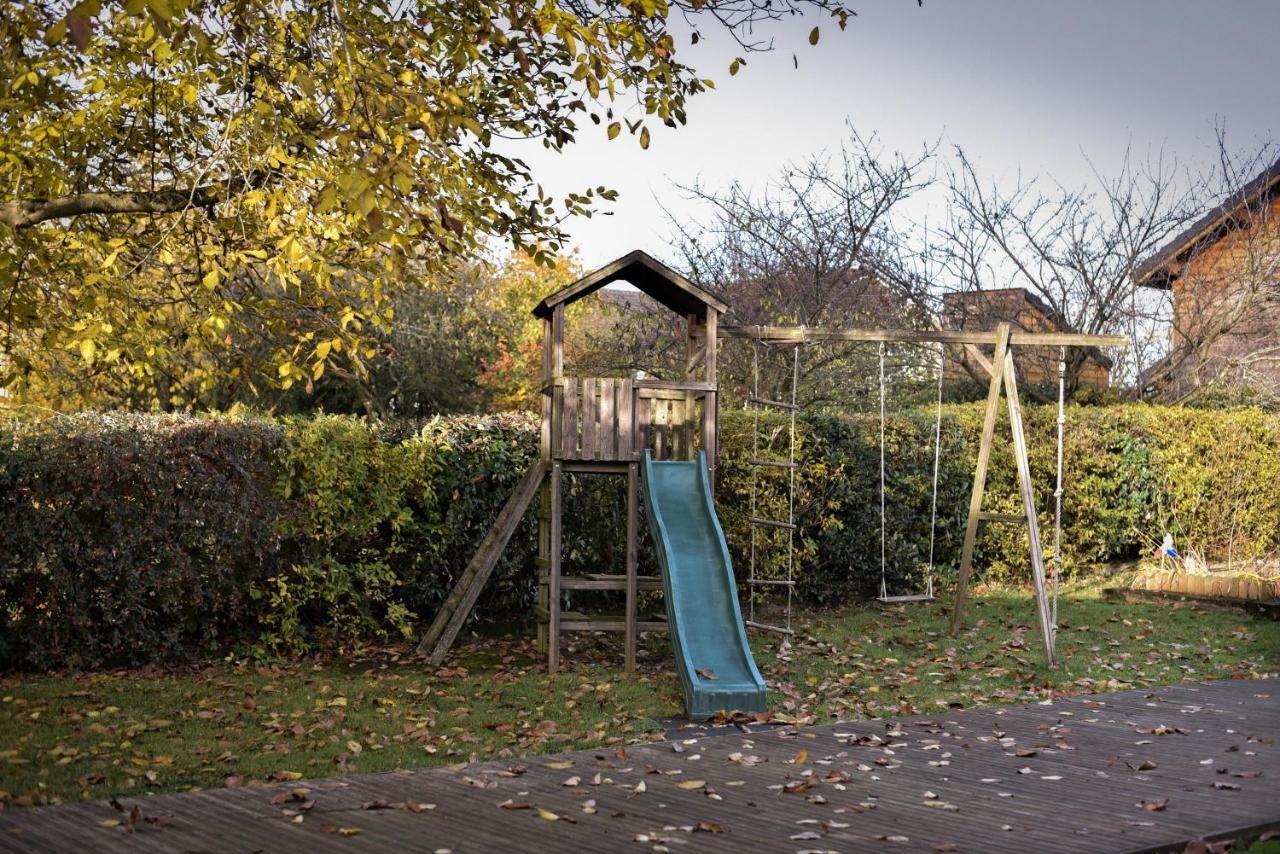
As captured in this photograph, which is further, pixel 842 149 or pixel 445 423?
pixel 842 149

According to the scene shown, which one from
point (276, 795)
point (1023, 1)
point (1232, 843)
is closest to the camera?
point (1232, 843)

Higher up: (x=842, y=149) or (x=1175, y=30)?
(x=1175, y=30)

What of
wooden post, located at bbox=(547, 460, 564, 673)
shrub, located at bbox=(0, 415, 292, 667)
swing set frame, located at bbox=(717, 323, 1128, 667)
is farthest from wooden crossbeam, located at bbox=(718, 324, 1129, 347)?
shrub, located at bbox=(0, 415, 292, 667)

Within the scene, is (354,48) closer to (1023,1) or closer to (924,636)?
(924,636)

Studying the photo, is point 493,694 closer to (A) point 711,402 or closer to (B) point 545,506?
(B) point 545,506

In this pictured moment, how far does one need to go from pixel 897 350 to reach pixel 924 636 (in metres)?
9.21

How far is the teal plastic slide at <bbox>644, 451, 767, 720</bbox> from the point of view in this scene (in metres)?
8.36

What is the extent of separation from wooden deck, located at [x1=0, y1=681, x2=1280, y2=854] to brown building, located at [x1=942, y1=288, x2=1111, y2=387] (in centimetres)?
1158

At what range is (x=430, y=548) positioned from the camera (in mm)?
11195

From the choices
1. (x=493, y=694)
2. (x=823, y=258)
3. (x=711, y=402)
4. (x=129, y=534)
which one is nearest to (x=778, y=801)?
(x=493, y=694)

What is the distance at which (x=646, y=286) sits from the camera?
35.8 ft

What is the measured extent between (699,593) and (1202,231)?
1373 cm

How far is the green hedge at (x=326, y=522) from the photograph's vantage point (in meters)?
9.38

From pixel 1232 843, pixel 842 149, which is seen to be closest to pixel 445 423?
pixel 1232 843
